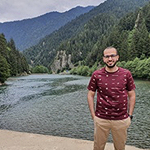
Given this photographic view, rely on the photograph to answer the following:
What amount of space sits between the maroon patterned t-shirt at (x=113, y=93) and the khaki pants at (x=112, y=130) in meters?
0.12

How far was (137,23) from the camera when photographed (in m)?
117

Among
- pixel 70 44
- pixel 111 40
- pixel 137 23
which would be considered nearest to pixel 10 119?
pixel 111 40

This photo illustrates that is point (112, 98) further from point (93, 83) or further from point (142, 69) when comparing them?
point (142, 69)

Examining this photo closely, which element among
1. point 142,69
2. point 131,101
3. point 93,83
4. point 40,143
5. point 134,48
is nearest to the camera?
point 93,83

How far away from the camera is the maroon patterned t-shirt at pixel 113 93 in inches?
171

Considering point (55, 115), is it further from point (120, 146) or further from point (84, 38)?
point (84, 38)

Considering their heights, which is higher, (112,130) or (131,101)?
(131,101)

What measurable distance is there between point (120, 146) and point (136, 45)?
79.7 metres

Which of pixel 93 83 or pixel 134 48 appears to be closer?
pixel 93 83

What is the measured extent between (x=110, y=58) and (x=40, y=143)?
526 centimetres

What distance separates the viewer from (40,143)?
310 inches

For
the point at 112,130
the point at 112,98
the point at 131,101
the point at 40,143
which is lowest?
the point at 40,143

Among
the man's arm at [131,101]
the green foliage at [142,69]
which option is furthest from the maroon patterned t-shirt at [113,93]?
the green foliage at [142,69]

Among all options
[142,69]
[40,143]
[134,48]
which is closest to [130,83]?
[40,143]
